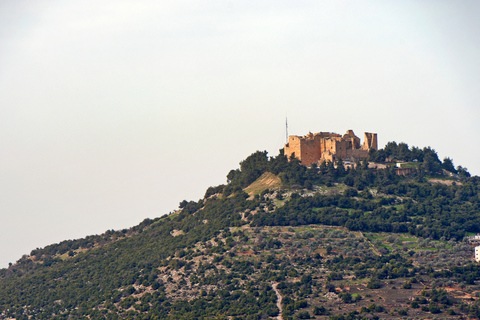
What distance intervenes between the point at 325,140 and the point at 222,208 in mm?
14065

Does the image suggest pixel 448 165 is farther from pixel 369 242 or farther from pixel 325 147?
pixel 369 242

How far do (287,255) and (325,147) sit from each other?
20.3 m

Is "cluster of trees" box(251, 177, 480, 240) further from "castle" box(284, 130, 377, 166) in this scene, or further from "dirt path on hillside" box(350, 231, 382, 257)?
"castle" box(284, 130, 377, 166)

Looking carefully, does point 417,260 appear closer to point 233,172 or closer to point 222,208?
point 222,208

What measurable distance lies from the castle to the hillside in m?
1.67

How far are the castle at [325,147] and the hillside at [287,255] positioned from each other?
5.48 feet

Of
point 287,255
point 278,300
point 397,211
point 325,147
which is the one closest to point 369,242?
point 397,211

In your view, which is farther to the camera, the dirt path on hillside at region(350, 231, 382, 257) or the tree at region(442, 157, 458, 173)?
the tree at region(442, 157, 458, 173)

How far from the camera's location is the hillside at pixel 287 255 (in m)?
78.3

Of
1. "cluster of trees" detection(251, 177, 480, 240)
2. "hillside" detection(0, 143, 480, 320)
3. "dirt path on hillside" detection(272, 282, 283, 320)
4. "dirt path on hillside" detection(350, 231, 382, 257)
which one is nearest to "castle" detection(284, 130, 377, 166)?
"hillside" detection(0, 143, 480, 320)

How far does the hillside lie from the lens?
7831 centimetres

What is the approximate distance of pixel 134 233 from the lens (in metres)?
109

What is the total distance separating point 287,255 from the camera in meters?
86.7

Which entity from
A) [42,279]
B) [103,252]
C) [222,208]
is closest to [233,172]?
[222,208]
